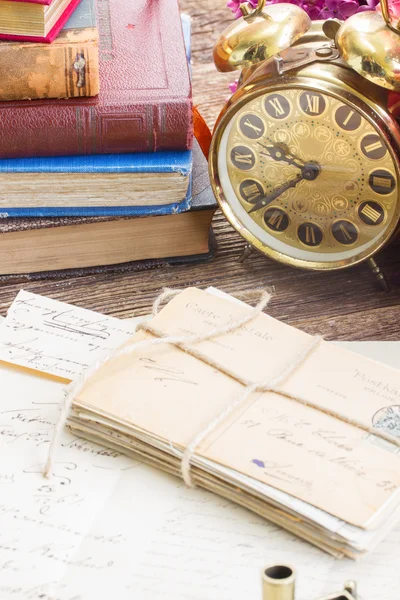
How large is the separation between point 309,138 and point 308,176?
0.05m

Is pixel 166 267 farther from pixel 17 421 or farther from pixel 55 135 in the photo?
pixel 17 421

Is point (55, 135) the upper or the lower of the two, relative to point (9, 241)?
upper

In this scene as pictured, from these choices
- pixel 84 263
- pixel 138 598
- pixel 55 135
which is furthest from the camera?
pixel 84 263

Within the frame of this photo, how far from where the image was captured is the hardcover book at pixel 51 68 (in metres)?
1.19

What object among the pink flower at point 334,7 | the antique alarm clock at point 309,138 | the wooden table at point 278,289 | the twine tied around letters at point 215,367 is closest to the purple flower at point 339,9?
the pink flower at point 334,7

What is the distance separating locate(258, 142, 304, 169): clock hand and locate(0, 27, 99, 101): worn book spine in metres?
0.26

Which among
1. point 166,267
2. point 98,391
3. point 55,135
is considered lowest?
point 166,267

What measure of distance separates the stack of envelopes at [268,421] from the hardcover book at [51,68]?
0.36 m

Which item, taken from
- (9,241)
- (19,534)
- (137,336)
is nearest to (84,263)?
(9,241)

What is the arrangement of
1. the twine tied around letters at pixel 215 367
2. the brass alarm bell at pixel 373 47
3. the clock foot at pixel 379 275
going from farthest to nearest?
1. the clock foot at pixel 379 275
2. the brass alarm bell at pixel 373 47
3. the twine tied around letters at pixel 215 367

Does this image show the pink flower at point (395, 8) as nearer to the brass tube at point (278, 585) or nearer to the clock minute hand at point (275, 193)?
the clock minute hand at point (275, 193)

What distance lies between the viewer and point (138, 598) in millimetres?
816

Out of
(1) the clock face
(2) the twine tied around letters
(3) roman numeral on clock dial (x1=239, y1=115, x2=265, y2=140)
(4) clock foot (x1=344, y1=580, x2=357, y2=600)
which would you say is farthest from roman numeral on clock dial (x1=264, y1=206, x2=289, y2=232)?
(4) clock foot (x1=344, y1=580, x2=357, y2=600)

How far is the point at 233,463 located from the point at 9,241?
0.58 meters
